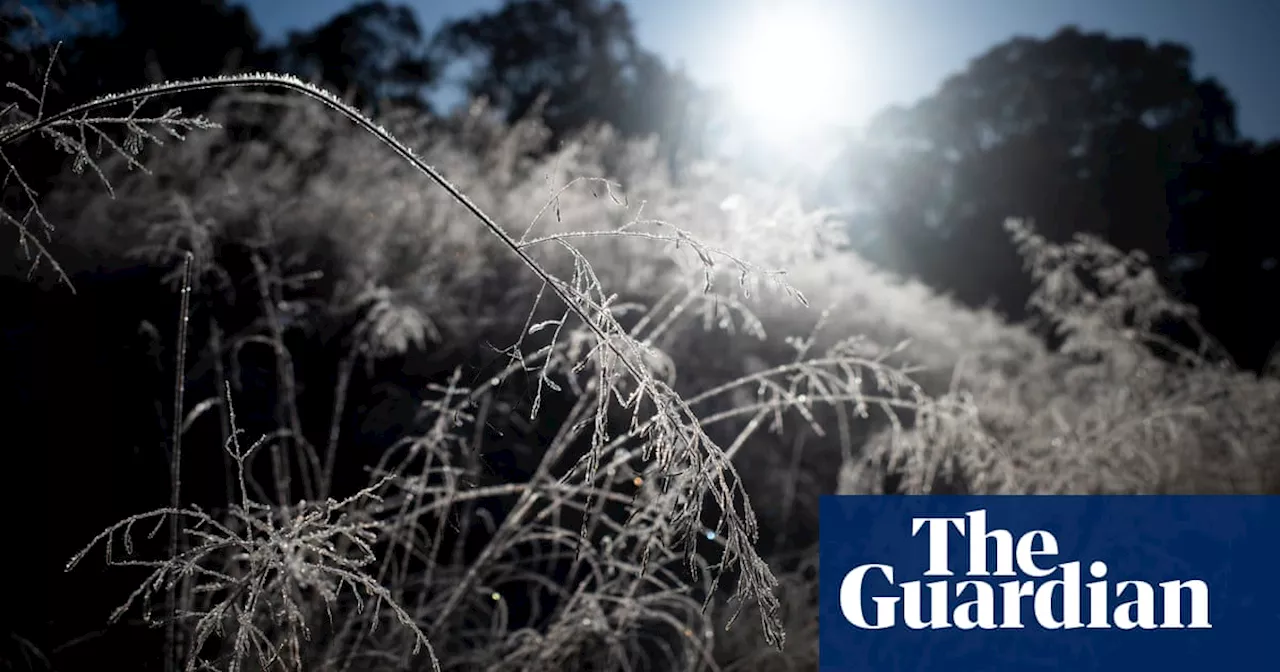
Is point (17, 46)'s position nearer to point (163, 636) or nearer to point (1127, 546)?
point (163, 636)

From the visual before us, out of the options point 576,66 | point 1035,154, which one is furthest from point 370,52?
point 1035,154

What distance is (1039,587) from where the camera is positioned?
7.77 feet

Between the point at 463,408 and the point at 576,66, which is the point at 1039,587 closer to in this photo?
the point at 463,408

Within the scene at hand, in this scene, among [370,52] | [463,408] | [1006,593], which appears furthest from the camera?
[370,52]

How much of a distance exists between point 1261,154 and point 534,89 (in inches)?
431

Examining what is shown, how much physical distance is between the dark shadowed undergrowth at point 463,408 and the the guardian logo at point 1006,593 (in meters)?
0.18

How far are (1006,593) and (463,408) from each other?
5.37 feet

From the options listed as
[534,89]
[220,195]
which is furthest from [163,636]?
[534,89]

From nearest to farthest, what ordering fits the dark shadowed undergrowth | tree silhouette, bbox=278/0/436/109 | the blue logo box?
the dark shadowed undergrowth → the blue logo box → tree silhouette, bbox=278/0/436/109

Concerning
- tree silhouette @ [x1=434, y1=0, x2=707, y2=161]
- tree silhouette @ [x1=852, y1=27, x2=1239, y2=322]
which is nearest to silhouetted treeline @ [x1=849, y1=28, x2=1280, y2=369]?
tree silhouette @ [x1=852, y1=27, x2=1239, y2=322]

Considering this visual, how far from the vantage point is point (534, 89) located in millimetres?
12969

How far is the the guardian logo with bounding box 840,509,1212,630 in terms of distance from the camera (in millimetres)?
2281

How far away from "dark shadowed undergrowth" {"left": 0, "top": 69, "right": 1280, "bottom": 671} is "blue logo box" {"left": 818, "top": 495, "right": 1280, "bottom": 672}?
13 cm

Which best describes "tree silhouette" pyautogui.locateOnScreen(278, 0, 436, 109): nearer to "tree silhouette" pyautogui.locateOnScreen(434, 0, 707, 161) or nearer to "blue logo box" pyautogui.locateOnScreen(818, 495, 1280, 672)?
"tree silhouette" pyautogui.locateOnScreen(434, 0, 707, 161)
